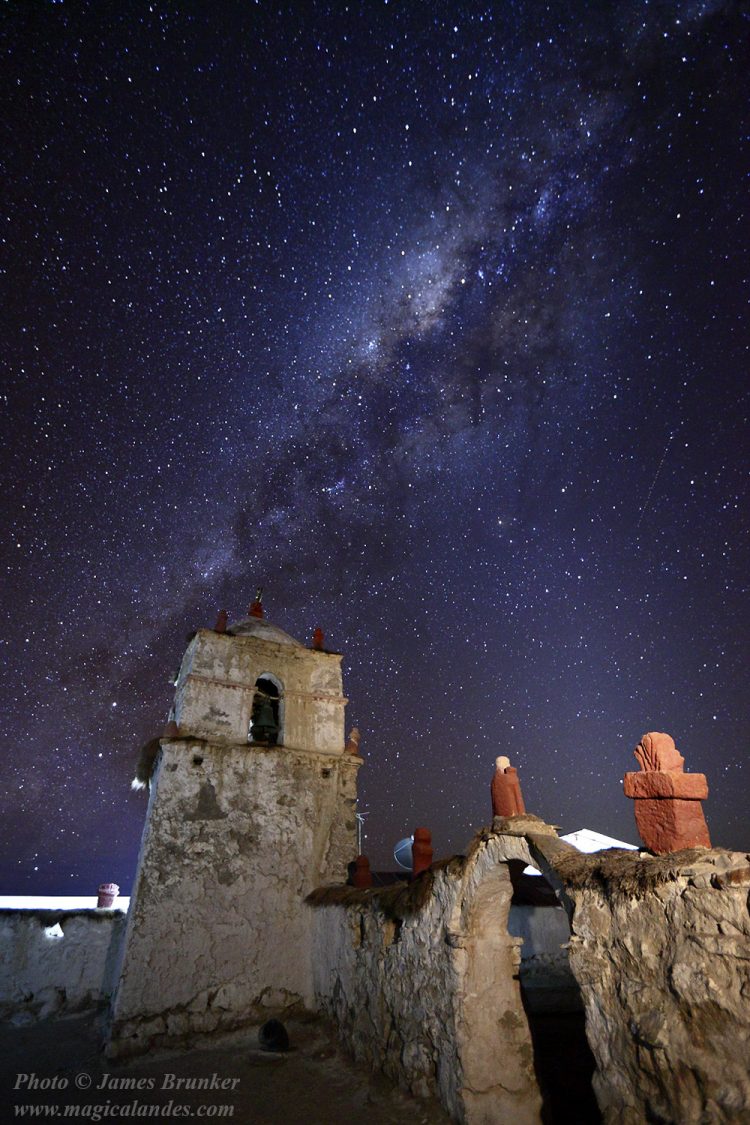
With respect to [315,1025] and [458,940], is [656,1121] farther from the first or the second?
[315,1025]

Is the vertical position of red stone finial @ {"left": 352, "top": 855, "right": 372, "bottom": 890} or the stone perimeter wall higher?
red stone finial @ {"left": 352, "top": 855, "right": 372, "bottom": 890}

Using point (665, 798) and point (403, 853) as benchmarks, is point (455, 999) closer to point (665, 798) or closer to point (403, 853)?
point (665, 798)

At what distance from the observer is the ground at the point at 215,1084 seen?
659cm

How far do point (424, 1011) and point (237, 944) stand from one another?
4588 mm

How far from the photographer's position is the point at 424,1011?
6641mm

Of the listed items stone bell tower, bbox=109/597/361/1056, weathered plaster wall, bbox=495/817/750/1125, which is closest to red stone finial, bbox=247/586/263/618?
stone bell tower, bbox=109/597/361/1056

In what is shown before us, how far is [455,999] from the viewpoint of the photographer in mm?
6148

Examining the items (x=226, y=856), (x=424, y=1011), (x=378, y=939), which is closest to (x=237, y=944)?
(x=226, y=856)

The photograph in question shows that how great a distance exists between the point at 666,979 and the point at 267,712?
1069cm

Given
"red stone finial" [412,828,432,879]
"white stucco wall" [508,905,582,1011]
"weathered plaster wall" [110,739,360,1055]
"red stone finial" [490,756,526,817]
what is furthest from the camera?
"white stucco wall" [508,905,582,1011]

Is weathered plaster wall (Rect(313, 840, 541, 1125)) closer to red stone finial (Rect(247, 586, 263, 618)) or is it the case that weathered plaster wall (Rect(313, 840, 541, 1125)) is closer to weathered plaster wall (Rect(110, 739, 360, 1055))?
weathered plaster wall (Rect(110, 739, 360, 1055))

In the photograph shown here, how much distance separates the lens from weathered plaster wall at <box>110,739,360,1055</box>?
905 centimetres

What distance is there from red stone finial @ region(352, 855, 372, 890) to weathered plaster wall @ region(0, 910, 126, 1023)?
485cm

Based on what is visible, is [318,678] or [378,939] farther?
[318,678]
